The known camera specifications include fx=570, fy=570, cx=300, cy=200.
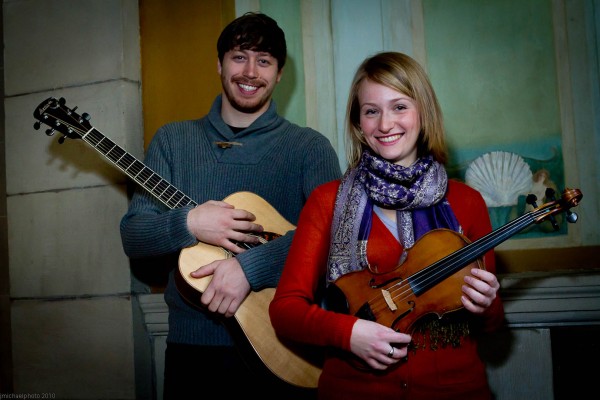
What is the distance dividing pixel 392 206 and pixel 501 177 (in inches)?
40.7

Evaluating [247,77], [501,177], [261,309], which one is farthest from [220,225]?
[501,177]

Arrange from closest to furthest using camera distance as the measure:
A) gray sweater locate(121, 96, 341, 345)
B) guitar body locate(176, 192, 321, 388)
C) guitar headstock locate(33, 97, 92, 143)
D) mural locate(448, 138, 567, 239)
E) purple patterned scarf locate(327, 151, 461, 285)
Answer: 1. purple patterned scarf locate(327, 151, 461, 285)
2. guitar body locate(176, 192, 321, 388)
3. gray sweater locate(121, 96, 341, 345)
4. guitar headstock locate(33, 97, 92, 143)
5. mural locate(448, 138, 567, 239)

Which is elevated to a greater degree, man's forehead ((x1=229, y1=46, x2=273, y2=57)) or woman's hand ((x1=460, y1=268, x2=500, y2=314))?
man's forehead ((x1=229, y1=46, x2=273, y2=57))

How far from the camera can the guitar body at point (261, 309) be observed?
1767mm

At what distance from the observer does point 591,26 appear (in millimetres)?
2301

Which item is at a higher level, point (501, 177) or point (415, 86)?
point (415, 86)

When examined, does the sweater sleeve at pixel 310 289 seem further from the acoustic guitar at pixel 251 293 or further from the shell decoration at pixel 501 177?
the shell decoration at pixel 501 177

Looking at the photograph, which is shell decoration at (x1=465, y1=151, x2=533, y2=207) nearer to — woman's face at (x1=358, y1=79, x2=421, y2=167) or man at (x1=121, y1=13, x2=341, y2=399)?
man at (x1=121, y1=13, x2=341, y2=399)

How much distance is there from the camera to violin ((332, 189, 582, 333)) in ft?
4.42

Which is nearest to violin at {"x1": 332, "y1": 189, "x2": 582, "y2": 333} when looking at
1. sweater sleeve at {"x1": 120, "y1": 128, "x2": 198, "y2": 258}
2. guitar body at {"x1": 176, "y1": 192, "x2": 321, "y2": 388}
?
guitar body at {"x1": 176, "y1": 192, "x2": 321, "y2": 388}

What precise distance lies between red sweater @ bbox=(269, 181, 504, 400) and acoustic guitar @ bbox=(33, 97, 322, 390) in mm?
252

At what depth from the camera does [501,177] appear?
7.84 feet

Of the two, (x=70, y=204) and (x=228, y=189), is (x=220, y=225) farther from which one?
(x=70, y=204)

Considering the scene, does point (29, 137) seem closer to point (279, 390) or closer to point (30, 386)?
point (30, 386)
